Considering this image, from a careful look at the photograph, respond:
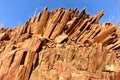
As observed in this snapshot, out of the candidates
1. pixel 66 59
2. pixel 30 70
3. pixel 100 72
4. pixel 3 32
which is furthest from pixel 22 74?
pixel 3 32

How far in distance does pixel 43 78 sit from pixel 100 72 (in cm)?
413

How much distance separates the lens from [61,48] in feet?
78.8

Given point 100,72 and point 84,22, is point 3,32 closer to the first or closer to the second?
point 84,22

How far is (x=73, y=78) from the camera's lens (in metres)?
19.8

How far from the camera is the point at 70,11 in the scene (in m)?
29.3

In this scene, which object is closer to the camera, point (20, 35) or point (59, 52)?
point (59, 52)

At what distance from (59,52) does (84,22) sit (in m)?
5.83

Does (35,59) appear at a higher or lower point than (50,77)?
higher

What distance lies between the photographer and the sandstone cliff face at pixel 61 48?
70.2 feet

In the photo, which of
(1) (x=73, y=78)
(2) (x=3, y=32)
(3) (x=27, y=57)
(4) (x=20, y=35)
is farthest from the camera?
(2) (x=3, y=32)

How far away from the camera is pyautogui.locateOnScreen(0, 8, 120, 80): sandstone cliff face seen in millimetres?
21391

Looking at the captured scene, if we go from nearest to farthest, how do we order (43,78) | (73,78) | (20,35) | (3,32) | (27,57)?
(73,78) < (43,78) < (27,57) < (20,35) < (3,32)

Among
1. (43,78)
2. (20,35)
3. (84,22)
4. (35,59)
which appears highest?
(84,22)

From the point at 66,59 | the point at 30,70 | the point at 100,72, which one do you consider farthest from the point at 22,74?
the point at 100,72
